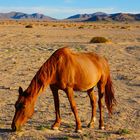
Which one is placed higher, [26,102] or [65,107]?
[26,102]

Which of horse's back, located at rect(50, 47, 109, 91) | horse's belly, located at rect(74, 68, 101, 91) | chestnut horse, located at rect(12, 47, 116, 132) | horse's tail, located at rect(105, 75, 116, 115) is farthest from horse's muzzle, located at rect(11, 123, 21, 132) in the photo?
horse's tail, located at rect(105, 75, 116, 115)

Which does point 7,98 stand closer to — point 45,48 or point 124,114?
point 124,114

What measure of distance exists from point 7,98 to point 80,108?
2524 mm

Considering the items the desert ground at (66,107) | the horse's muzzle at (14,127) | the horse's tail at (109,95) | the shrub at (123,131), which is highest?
the horse's tail at (109,95)

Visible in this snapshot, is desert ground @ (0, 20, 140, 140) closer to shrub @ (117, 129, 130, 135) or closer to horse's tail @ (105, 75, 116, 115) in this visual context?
shrub @ (117, 129, 130, 135)

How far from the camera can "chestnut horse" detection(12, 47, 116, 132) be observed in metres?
8.13

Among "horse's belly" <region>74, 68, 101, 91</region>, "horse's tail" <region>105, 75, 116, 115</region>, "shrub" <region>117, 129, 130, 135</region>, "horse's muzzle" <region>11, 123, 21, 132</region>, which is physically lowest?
"shrub" <region>117, 129, 130, 135</region>

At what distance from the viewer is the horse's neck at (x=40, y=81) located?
8180mm

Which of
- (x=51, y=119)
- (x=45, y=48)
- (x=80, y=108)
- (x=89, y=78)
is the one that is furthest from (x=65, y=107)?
(x=45, y=48)

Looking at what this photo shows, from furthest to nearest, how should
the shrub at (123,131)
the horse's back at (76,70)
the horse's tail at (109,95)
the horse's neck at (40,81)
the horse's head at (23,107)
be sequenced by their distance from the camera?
the horse's tail at (109,95)
the shrub at (123,131)
the horse's back at (76,70)
the horse's neck at (40,81)
the horse's head at (23,107)

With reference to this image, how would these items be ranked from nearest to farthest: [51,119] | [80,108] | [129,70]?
[51,119]
[80,108]
[129,70]

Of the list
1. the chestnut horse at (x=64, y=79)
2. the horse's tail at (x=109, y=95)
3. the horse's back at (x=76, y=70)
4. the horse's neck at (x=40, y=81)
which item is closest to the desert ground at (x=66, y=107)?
the chestnut horse at (x=64, y=79)

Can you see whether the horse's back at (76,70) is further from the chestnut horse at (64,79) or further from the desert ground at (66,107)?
the desert ground at (66,107)

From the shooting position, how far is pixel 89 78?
29.0 feet
